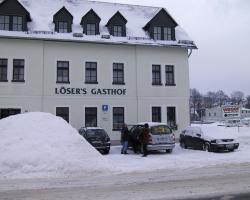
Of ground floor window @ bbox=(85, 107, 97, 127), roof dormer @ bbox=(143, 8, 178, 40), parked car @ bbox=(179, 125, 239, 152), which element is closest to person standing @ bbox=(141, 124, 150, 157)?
parked car @ bbox=(179, 125, 239, 152)

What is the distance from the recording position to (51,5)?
32.4 m

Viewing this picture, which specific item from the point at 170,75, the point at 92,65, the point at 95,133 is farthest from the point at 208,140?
the point at 92,65

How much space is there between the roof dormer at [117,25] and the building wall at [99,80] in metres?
1.16

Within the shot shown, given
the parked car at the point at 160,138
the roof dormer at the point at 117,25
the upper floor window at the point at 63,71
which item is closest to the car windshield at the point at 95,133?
the parked car at the point at 160,138

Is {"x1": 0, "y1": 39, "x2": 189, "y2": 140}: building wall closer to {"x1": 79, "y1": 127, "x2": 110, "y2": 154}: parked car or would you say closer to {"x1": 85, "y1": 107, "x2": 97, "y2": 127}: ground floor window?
{"x1": 85, "y1": 107, "x2": 97, "y2": 127}: ground floor window

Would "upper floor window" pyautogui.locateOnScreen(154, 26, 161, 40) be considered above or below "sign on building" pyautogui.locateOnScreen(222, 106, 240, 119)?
above

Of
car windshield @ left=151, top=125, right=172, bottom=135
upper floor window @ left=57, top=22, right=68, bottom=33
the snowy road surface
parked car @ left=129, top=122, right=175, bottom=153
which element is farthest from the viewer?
upper floor window @ left=57, top=22, right=68, bottom=33

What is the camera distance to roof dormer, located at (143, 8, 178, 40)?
31750 millimetres

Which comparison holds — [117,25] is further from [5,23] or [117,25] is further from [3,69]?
[3,69]

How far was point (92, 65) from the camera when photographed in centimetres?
3022

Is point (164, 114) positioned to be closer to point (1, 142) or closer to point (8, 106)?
point (8, 106)

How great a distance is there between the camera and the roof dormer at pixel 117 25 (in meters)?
31.0

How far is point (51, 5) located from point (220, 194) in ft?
85.9

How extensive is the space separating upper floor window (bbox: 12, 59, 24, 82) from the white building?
0.07 metres
